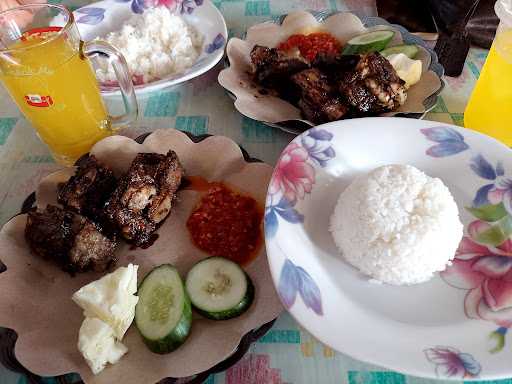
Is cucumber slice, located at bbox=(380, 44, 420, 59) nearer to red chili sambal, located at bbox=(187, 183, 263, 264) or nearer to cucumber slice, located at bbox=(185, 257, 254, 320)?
red chili sambal, located at bbox=(187, 183, 263, 264)

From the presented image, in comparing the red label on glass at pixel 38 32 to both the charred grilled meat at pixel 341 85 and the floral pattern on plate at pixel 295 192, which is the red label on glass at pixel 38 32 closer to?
the charred grilled meat at pixel 341 85

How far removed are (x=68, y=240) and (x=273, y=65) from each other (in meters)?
1.43

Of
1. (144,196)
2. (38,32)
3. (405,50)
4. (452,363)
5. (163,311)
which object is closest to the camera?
(452,363)

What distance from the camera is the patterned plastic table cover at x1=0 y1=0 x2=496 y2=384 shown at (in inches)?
54.5

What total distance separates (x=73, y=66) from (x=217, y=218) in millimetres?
978

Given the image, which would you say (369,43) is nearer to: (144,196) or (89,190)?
(144,196)

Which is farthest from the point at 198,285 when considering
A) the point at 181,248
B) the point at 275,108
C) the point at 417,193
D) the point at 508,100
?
the point at 508,100

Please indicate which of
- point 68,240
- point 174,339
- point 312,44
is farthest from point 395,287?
point 312,44

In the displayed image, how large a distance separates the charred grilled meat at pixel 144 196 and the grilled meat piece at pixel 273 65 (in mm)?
804

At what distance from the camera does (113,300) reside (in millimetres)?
1327

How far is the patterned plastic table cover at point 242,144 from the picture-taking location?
4.54ft

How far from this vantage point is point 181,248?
66.5 inches

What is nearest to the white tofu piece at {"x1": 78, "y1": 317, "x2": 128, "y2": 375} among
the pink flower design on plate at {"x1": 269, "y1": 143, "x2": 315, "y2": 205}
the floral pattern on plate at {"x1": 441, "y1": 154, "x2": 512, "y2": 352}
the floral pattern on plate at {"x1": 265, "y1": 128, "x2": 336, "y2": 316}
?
the floral pattern on plate at {"x1": 265, "y1": 128, "x2": 336, "y2": 316}

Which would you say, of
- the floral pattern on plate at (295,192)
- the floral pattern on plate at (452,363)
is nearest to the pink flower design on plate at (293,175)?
the floral pattern on plate at (295,192)
